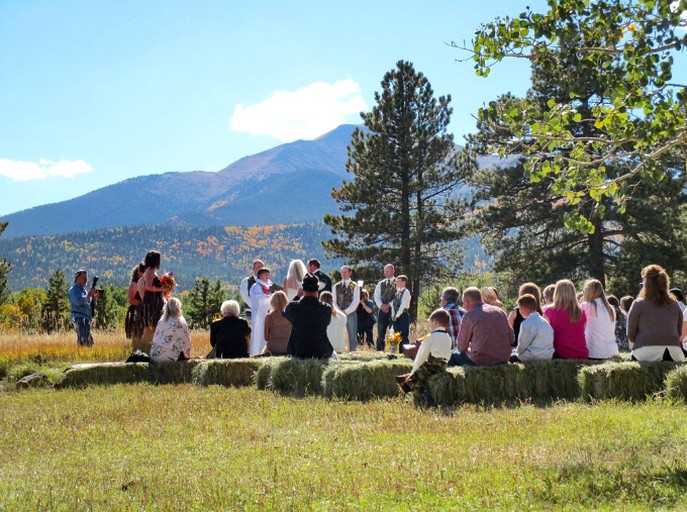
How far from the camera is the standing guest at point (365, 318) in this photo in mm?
17531

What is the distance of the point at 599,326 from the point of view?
37.5 feet

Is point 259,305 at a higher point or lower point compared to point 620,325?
higher

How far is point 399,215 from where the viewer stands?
3588 cm

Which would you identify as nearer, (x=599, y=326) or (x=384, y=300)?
(x=599, y=326)

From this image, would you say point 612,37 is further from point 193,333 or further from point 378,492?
point 193,333

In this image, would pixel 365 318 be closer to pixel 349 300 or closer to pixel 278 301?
pixel 349 300

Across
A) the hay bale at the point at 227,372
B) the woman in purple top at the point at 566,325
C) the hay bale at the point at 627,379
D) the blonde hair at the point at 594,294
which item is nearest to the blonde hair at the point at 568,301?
the woman in purple top at the point at 566,325

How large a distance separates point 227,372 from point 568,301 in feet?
17.6

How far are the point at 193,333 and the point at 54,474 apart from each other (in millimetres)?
13438

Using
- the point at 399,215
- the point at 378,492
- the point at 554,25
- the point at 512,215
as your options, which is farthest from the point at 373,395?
the point at 399,215

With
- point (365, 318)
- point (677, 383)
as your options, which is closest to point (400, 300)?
point (365, 318)

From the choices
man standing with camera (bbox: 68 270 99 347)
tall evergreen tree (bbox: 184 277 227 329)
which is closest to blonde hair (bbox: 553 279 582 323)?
man standing with camera (bbox: 68 270 99 347)

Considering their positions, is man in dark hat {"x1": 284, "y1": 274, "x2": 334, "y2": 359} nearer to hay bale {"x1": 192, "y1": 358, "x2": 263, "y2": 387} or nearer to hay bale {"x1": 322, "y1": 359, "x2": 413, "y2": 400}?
hay bale {"x1": 192, "y1": 358, "x2": 263, "y2": 387}

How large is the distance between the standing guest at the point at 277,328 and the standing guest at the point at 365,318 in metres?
4.08
